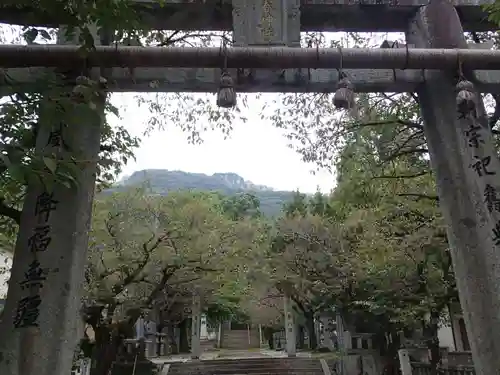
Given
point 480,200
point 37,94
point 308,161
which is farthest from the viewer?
point 308,161

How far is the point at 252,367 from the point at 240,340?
695 inches

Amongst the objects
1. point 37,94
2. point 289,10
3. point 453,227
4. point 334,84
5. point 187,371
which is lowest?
point 187,371

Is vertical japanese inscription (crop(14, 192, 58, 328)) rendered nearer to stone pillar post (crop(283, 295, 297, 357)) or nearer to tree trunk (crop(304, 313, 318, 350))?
stone pillar post (crop(283, 295, 297, 357))

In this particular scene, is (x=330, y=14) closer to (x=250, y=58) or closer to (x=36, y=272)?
(x=250, y=58)

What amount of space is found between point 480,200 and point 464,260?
58cm

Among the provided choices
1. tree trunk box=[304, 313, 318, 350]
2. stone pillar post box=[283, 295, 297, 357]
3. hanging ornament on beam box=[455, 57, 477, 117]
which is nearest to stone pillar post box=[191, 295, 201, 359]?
stone pillar post box=[283, 295, 297, 357]

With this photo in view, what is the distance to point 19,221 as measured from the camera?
4.07 metres

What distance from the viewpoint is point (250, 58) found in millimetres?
4293

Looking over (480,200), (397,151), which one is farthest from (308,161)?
(480,200)

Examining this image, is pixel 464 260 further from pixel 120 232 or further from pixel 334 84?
pixel 120 232

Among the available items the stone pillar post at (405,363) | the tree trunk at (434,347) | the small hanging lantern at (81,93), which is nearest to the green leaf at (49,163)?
the small hanging lantern at (81,93)

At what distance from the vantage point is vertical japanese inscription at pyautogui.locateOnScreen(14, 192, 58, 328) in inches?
142

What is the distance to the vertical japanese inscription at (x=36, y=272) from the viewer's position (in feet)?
11.8

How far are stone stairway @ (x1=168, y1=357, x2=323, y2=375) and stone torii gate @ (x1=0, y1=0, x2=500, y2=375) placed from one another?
12.9 m
